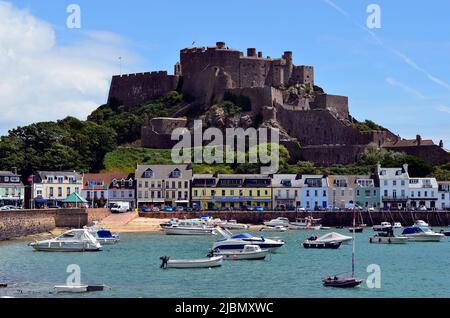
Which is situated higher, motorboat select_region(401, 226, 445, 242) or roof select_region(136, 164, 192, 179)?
roof select_region(136, 164, 192, 179)

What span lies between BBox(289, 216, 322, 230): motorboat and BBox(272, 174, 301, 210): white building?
572 cm

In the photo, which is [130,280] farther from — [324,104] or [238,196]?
[324,104]

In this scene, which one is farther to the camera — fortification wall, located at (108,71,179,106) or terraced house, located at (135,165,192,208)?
fortification wall, located at (108,71,179,106)

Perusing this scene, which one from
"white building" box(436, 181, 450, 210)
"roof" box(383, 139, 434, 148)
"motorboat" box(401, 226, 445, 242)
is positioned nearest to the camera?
"motorboat" box(401, 226, 445, 242)

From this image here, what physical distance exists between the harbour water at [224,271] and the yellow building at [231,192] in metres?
24.2

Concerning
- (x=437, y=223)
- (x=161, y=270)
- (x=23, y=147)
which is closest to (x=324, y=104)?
(x=437, y=223)

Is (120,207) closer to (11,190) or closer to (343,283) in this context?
(11,190)

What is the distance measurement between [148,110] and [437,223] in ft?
146

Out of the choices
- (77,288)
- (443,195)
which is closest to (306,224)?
(443,195)

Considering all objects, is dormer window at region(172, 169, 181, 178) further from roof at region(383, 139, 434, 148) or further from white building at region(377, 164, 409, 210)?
roof at region(383, 139, 434, 148)

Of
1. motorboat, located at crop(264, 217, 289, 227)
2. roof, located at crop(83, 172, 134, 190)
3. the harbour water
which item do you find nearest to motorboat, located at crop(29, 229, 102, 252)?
the harbour water

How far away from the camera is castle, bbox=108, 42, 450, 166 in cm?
9506

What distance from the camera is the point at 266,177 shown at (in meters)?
78.9

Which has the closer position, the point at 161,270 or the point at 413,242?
the point at 161,270
